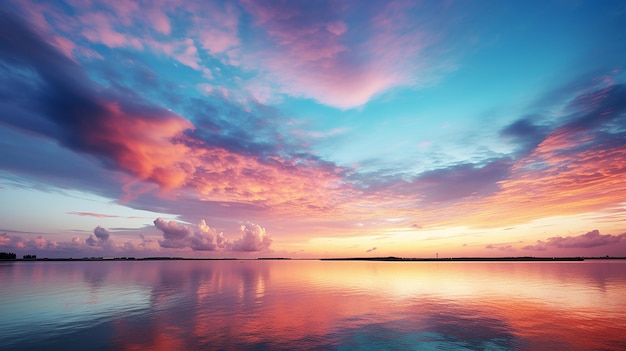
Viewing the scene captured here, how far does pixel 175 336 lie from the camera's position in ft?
96.8

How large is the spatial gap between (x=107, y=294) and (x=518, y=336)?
67992 mm

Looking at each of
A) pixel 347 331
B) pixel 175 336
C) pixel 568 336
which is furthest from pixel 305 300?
pixel 568 336

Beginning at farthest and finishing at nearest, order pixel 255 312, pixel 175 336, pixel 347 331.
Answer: pixel 255 312
pixel 347 331
pixel 175 336

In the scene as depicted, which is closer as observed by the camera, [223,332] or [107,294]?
[223,332]

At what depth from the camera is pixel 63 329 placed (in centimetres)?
3269

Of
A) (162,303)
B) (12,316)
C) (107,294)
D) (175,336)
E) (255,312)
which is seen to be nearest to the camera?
(175,336)

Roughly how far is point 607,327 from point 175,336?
4620 cm

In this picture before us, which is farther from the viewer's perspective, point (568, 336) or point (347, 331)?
point (347, 331)

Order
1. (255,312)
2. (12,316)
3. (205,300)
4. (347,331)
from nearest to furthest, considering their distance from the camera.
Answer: (347,331), (12,316), (255,312), (205,300)

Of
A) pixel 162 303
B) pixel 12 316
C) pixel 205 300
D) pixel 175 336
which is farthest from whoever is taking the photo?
pixel 205 300

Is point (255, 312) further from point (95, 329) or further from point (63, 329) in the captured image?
point (63, 329)

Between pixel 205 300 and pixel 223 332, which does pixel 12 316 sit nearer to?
pixel 205 300

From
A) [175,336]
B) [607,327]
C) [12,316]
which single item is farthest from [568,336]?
[12,316]

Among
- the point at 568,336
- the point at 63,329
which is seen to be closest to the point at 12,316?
the point at 63,329
